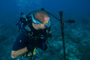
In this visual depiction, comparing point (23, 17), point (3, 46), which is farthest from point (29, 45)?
point (3, 46)

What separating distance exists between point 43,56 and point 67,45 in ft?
7.75

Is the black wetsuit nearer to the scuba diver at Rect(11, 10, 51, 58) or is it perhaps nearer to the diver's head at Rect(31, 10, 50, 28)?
the scuba diver at Rect(11, 10, 51, 58)

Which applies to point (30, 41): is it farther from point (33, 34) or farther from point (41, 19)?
point (41, 19)

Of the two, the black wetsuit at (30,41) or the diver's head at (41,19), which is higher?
the diver's head at (41,19)

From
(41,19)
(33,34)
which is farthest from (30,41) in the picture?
(41,19)

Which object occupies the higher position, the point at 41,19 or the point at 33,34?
the point at 41,19

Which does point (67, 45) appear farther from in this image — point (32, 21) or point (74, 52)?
point (32, 21)

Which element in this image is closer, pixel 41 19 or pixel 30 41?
pixel 41 19

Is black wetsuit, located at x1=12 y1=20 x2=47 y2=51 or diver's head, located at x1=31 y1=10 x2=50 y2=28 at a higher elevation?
diver's head, located at x1=31 y1=10 x2=50 y2=28

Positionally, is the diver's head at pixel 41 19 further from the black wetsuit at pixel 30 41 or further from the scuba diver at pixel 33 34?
the black wetsuit at pixel 30 41

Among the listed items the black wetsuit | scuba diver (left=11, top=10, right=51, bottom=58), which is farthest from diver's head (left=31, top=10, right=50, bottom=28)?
the black wetsuit

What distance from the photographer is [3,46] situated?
10008mm

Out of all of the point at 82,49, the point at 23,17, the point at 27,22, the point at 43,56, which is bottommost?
the point at 43,56

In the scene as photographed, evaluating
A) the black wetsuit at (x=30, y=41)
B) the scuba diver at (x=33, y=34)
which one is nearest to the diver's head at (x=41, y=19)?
the scuba diver at (x=33, y=34)
